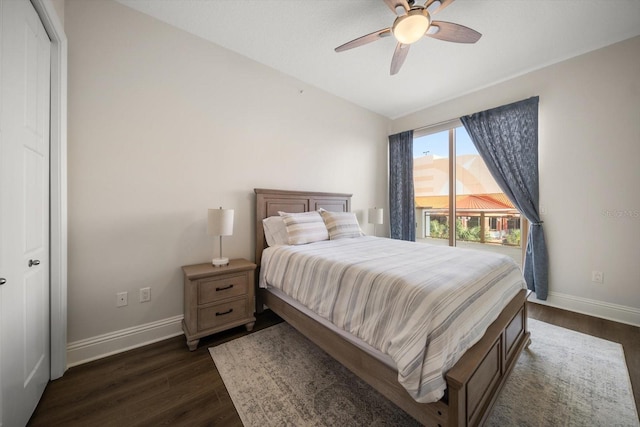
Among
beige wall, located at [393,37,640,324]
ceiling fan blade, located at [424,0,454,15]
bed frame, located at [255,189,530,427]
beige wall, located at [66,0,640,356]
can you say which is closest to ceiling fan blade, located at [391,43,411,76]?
ceiling fan blade, located at [424,0,454,15]

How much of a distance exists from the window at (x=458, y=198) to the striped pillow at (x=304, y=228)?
230 centimetres

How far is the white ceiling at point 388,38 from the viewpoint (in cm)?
193

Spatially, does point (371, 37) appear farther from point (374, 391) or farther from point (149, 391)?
point (149, 391)

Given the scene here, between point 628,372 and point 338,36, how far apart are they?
3561 millimetres

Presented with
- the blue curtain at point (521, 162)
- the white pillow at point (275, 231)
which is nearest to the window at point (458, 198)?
the blue curtain at point (521, 162)

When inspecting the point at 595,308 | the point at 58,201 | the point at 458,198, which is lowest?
the point at 595,308

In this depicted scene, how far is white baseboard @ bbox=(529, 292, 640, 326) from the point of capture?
226cm

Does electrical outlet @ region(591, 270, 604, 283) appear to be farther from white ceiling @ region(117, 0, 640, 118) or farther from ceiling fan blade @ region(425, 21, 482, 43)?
ceiling fan blade @ region(425, 21, 482, 43)

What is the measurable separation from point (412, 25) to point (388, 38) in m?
0.67

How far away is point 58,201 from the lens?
1.52 m

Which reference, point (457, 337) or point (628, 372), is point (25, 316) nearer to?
point (457, 337)

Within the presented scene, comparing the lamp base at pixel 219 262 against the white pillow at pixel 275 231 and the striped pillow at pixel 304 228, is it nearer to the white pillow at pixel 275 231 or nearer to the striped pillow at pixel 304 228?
the white pillow at pixel 275 231

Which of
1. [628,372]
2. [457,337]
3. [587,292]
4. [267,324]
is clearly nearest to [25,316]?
[267,324]

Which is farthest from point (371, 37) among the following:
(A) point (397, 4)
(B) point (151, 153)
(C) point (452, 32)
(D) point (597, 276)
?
(D) point (597, 276)
